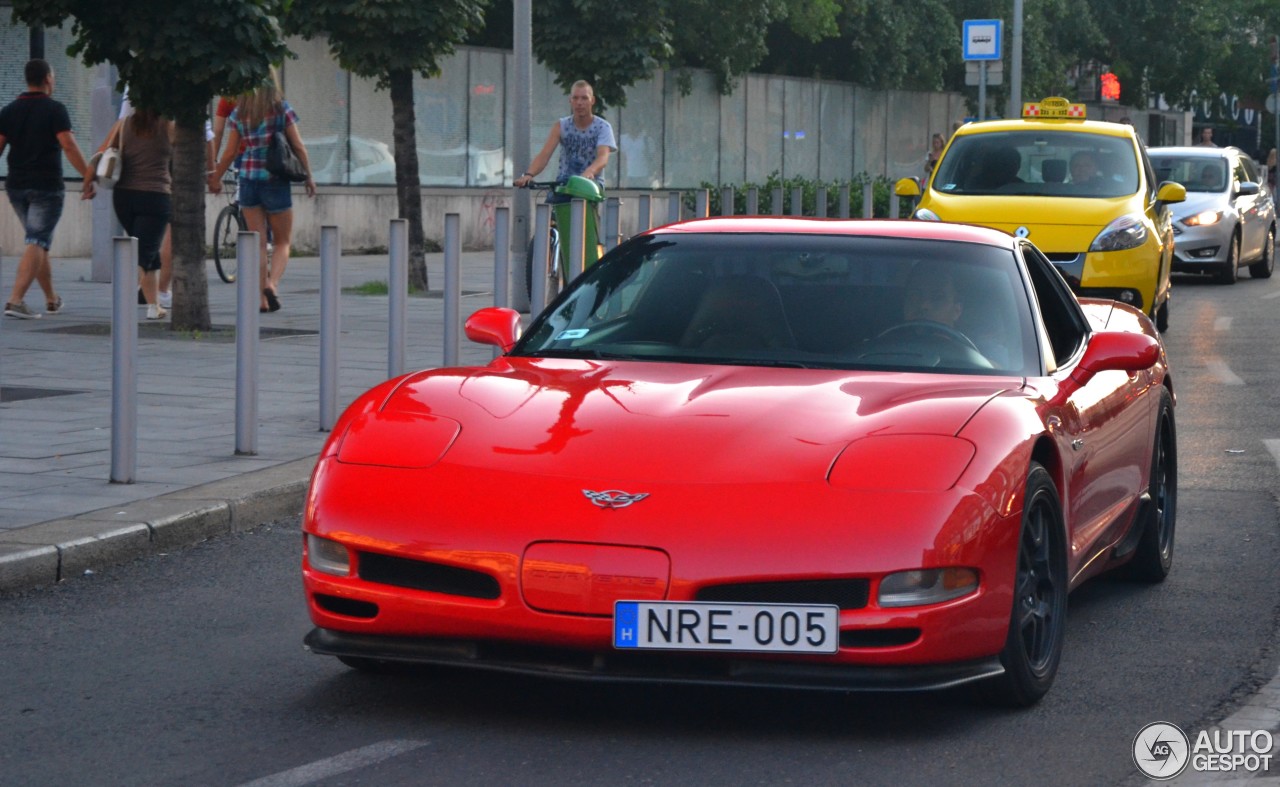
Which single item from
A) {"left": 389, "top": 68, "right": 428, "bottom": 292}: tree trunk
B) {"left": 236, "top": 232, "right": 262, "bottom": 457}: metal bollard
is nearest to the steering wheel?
{"left": 236, "top": 232, "right": 262, "bottom": 457}: metal bollard

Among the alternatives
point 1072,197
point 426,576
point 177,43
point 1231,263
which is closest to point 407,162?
point 177,43

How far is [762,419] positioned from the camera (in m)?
5.26

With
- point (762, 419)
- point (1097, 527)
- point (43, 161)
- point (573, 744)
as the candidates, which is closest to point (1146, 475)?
point (1097, 527)

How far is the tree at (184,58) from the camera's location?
13898 mm

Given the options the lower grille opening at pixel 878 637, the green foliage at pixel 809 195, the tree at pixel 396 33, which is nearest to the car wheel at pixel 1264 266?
the green foliage at pixel 809 195

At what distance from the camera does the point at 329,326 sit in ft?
32.3

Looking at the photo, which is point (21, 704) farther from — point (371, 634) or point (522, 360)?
point (522, 360)

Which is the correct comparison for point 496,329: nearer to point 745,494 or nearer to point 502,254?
point 745,494

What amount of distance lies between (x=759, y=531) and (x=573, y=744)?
66cm

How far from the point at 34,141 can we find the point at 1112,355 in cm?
1149

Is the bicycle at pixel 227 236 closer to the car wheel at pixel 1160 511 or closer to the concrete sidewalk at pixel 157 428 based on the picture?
the concrete sidewalk at pixel 157 428

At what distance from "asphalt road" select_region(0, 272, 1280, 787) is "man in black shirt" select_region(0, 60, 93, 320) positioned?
8.88 m

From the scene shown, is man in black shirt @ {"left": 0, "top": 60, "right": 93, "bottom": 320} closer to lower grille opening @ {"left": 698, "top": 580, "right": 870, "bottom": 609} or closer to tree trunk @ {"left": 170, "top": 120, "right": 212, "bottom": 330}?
tree trunk @ {"left": 170, "top": 120, "right": 212, "bottom": 330}

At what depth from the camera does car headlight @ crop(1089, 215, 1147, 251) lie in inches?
614
